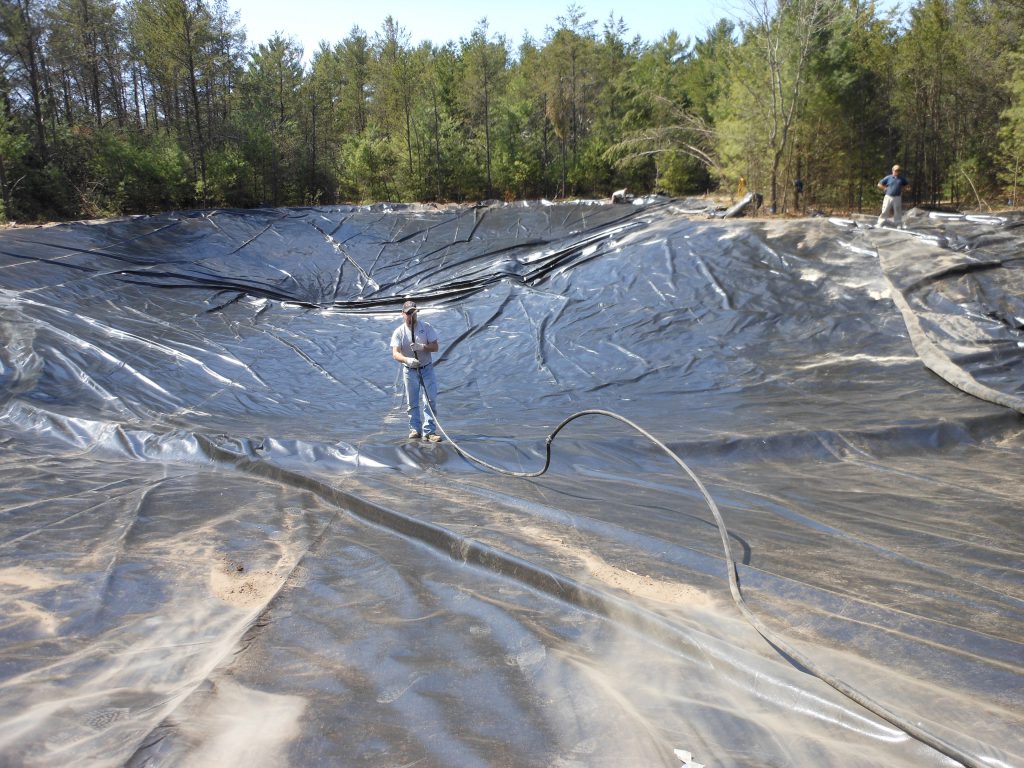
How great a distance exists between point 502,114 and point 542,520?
23.8 metres

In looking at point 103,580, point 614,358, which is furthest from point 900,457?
point 103,580

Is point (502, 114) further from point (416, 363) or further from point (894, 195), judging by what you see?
point (416, 363)

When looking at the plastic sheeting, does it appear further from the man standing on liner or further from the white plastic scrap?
the man standing on liner

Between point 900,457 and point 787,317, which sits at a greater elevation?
point 787,317

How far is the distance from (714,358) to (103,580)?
254 inches

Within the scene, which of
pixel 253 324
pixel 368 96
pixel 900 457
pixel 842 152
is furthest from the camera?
pixel 368 96

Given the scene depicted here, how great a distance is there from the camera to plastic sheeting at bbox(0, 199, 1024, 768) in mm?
1855

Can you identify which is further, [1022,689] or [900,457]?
[900,457]

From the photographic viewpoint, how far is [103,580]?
8.95ft

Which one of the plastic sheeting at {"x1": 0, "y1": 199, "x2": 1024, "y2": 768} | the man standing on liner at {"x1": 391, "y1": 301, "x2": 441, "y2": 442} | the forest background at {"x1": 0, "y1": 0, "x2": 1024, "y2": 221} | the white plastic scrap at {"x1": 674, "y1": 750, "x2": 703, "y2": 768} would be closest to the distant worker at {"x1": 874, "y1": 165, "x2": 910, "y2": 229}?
the plastic sheeting at {"x1": 0, "y1": 199, "x2": 1024, "y2": 768}

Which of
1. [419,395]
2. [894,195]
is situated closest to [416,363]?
[419,395]

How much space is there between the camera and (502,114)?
81.9 feet

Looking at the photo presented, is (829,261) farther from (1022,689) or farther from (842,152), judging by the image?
(842,152)

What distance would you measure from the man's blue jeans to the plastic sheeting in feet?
0.89
